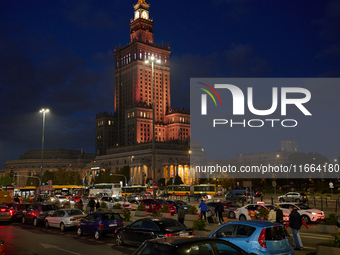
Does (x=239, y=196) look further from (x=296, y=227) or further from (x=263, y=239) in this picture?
(x=263, y=239)

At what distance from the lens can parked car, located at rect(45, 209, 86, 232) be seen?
25.0m

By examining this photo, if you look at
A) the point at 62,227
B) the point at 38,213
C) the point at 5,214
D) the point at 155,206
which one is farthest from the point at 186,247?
the point at 155,206

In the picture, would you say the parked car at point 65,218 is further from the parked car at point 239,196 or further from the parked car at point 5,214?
the parked car at point 239,196

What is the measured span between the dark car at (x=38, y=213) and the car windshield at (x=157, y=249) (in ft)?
75.1

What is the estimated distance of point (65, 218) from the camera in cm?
2520

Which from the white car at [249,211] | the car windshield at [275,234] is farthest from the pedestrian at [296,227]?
the white car at [249,211]

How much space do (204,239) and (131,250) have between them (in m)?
10.3

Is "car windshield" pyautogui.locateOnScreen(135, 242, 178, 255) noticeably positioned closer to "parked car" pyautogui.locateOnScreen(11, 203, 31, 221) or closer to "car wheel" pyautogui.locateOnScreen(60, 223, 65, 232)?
"car wheel" pyautogui.locateOnScreen(60, 223, 65, 232)

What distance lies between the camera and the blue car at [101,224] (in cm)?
2091

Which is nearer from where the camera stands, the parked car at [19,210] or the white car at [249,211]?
the white car at [249,211]

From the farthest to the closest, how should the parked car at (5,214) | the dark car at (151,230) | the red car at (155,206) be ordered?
1. the red car at (155,206)
2. the parked car at (5,214)
3. the dark car at (151,230)

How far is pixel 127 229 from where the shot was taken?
17609mm

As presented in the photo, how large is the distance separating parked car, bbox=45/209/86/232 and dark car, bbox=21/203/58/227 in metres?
2.05

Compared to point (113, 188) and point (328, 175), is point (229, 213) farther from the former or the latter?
point (328, 175)
